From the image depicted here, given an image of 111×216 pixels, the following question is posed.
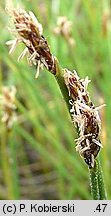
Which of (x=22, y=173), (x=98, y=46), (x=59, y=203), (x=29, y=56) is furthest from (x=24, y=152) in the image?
(x=29, y=56)

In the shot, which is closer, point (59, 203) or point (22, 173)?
point (59, 203)

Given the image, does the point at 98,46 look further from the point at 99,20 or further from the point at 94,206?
the point at 94,206

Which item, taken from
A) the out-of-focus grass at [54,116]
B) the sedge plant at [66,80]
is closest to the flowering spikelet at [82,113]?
the sedge plant at [66,80]

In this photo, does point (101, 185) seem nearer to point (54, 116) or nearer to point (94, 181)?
point (94, 181)

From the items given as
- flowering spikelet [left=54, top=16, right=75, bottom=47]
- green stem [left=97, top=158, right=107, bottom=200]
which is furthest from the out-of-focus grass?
green stem [left=97, top=158, right=107, bottom=200]

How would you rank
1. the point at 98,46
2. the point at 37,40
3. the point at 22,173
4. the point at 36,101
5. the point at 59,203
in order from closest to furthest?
the point at 37,40, the point at 59,203, the point at 36,101, the point at 98,46, the point at 22,173

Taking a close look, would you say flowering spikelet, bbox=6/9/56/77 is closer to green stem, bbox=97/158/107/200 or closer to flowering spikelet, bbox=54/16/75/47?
green stem, bbox=97/158/107/200
